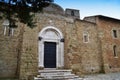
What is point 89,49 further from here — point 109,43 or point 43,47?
point 43,47

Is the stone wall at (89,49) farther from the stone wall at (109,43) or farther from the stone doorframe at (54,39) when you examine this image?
the stone doorframe at (54,39)

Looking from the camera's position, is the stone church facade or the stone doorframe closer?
the stone church facade

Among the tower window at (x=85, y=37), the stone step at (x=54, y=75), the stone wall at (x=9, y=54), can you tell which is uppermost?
the tower window at (x=85, y=37)

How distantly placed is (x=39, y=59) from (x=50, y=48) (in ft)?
4.60

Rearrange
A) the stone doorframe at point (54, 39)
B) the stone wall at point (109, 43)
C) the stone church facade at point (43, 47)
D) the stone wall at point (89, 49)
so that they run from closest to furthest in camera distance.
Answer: the stone church facade at point (43, 47)
the stone doorframe at point (54, 39)
the stone wall at point (89, 49)
the stone wall at point (109, 43)

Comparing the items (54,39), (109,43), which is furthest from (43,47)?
(109,43)

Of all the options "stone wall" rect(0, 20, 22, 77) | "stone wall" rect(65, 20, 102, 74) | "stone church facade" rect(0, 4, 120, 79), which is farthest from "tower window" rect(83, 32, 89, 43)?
"stone wall" rect(0, 20, 22, 77)

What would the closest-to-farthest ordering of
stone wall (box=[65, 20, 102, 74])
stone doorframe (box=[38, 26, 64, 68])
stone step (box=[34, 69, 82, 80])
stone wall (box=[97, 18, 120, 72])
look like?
1. stone step (box=[34, 69, 82, 80])
2. stone doorframe (box=[38, 26, 64, 68])
3. stone wall (box=[65, 20, 102, 74])
4. stone wall (box=[97, 18, 120, 72])

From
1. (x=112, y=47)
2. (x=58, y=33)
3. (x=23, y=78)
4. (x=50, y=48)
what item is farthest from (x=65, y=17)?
(x=112, y=47)

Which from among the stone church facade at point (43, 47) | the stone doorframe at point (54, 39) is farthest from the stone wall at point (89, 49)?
the stone doorframe at point (54, 39)

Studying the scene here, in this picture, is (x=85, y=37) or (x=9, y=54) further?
(x=85, y=37)

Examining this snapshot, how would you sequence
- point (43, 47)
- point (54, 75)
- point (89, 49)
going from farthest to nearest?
point (89, 49), point (43, 47), point (54, 75)

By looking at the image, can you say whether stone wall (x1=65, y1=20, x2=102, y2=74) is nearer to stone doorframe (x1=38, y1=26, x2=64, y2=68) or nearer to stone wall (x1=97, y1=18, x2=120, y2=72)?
stone wall (x1=97, y1=18, x2=120, y2=72)

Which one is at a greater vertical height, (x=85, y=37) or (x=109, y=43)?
(x=85, y=37)
